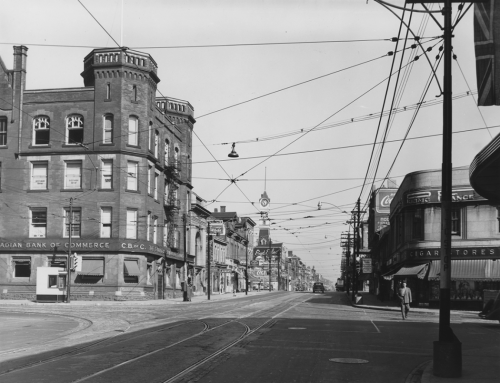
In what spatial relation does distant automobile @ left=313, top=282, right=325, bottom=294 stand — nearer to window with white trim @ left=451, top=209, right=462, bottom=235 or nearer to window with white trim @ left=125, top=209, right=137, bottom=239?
window with white trim @ left=125, top=209, right=137, bottom=239

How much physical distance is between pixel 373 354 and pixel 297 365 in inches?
122

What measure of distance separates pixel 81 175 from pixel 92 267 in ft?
25.9

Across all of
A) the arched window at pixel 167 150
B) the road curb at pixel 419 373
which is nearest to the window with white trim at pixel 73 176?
the arched window at pixel 167 150

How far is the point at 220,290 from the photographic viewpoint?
289 ft

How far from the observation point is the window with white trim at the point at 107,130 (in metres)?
51.6

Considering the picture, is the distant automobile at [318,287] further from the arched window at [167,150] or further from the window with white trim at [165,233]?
the arched window at [167,150]

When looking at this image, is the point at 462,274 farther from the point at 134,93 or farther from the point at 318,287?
the point at 318,287

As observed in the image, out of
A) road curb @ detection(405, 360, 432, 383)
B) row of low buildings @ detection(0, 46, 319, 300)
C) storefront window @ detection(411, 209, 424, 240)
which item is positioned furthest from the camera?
row of low buildings @ detection(0, 46, 319, 300)

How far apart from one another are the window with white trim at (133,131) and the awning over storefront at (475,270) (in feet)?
88.7

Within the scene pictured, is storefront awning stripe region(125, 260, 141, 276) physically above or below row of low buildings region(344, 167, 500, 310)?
below

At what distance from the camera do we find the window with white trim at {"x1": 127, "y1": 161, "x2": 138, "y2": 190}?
5212cm

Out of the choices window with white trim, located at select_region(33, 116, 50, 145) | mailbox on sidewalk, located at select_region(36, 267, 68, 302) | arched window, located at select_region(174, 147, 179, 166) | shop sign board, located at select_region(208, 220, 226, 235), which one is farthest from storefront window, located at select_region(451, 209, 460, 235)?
window with white trim, located at select_region(33, 116, 50, 145)

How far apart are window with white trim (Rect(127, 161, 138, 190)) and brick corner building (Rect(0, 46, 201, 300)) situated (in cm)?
9

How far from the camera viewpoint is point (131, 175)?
5209 centimetres
